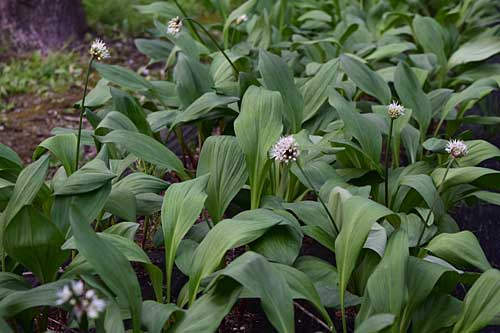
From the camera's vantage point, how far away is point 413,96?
271 cm

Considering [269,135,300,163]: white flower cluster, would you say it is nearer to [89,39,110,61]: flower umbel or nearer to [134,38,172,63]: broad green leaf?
[89,39,110,61]: flower umbel

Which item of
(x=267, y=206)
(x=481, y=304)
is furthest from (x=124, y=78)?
(x=481, y=304)

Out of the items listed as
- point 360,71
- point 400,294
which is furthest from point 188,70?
point 400,294

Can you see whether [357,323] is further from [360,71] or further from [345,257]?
[360,71]

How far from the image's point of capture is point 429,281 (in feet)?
5.59

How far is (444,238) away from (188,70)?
1307 millimetres

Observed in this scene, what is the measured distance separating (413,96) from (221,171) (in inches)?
34.6

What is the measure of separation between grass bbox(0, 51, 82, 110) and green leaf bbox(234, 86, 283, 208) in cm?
278

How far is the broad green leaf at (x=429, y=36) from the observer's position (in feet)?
11.4

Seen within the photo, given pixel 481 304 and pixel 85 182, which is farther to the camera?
pixel 85 182

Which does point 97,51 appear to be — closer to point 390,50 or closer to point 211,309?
point 211,309

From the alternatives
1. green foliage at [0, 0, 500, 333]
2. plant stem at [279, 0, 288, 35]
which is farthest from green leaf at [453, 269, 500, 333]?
plant stem at [279, 0, 288, 35]

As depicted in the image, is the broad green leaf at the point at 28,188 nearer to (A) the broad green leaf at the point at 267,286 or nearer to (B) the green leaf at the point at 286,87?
(A) the broad green leaf at the point at 267,286

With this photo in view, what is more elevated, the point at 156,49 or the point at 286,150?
the point at 156,49
